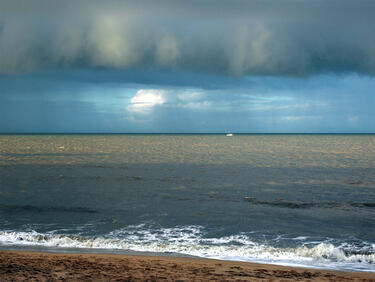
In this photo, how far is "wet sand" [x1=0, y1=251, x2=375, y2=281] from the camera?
1213cm

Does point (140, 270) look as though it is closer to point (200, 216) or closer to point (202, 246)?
point (202, 246)

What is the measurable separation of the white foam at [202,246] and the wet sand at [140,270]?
1.51 meters

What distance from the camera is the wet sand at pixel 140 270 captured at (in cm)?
1213

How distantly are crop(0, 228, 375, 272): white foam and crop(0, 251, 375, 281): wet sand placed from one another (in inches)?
59.3

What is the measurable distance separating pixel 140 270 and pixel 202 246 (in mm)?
5389

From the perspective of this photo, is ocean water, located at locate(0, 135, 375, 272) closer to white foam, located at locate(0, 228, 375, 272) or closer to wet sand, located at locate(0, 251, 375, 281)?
white foam, located at locate(0, 228, 375, 272)

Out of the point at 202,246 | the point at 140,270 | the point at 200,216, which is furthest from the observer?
the point at 200,216

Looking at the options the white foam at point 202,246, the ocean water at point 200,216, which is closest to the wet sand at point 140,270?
the white foam at point 202,246

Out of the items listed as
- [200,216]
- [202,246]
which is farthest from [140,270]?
[200,216]

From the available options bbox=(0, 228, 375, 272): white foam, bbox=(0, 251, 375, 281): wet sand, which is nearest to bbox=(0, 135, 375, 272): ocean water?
bbox=(0, 228, 375, 272): white foam

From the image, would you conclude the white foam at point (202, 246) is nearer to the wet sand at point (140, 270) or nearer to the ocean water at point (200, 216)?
the ocean water at point (200, 216)

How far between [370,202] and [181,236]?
17738mm

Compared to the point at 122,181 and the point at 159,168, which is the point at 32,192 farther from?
the point at 159,168

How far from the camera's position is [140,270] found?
43.0ft
